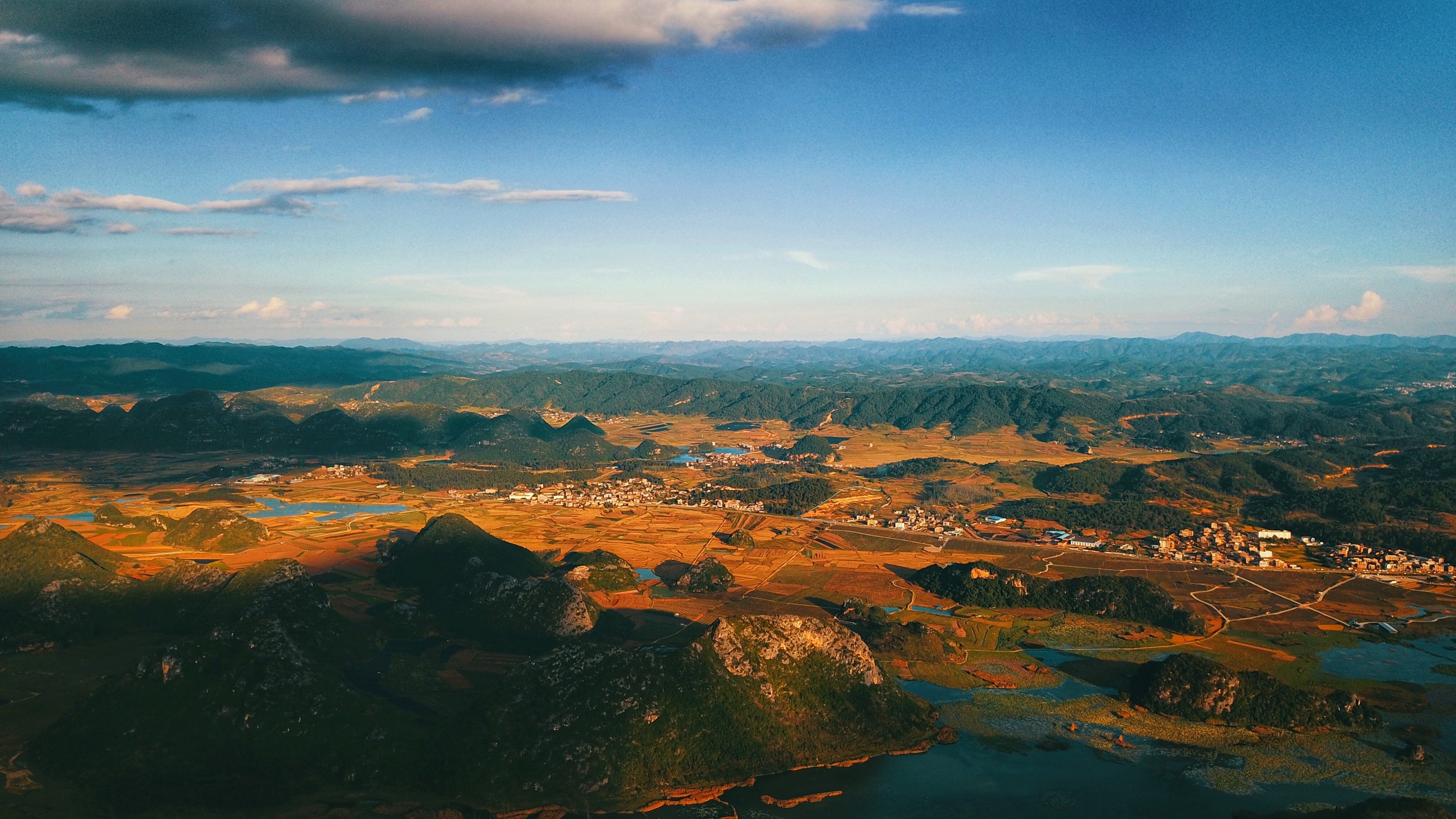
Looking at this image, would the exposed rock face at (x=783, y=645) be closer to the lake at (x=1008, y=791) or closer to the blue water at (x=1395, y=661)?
the lake at (x=1008, y=791)

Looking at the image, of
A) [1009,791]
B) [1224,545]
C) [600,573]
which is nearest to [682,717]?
[1009,791]

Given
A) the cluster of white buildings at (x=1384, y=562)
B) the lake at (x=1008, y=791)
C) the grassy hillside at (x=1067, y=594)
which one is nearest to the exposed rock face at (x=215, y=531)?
the lake at (x=1008, y=791)

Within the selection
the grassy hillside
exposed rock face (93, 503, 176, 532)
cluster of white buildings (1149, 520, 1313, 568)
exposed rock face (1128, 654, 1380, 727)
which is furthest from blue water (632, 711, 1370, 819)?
exposed rock face (93, 503, 176, 532)

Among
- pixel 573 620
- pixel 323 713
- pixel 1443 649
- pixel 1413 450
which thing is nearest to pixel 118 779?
pixel 323 713

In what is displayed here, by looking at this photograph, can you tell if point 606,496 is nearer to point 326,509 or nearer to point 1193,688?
point 326,509

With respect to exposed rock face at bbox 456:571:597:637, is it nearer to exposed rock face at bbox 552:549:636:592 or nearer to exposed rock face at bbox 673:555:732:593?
exposed rock face at bbox 552:549:636:592
